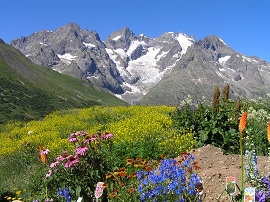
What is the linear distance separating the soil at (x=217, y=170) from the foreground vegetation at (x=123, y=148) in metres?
0.44

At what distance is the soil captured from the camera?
6.68 metres

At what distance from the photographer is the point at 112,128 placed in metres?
→ 14.2

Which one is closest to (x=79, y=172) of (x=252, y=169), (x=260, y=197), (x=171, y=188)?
(x=171, y=188)

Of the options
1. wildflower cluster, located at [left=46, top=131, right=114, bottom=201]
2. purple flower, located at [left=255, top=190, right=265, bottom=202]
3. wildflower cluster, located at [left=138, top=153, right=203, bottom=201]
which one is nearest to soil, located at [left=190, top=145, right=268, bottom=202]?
wildflower cluster, located at [left=138, top=153, right=203, bottom=201]

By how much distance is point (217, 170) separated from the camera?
7781 mm

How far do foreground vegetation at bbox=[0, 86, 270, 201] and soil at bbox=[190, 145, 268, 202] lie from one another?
44cm

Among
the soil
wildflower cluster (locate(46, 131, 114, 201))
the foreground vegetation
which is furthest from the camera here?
the foreground vegetation

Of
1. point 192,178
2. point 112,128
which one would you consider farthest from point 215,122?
point 192,178

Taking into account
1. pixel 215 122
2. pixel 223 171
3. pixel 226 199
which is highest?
pixel 215 122

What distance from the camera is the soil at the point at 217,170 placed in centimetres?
668

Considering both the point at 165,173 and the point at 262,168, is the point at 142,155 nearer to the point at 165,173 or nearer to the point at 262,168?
the point at 262,168

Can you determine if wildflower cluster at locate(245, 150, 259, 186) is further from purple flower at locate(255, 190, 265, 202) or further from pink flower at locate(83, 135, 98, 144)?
pink flower at locate(83, 135, 98, 144)

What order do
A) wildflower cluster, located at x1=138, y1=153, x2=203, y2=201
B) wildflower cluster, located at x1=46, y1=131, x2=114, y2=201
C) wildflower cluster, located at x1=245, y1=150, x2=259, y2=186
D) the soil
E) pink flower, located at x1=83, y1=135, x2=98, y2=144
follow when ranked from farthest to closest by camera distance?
1. pink flower, located at x1=83, y1=135, x2=98, y2=144
2. wildflower cluster, located at x1=46, y1=131, x2=114, y2=201
3. the soil
4. wildflower cluster, located at x1=138, y1=153, x2=203, y2=201
5. wildflower cluster, located at x1=245, y1=150, x2=259, y2=186

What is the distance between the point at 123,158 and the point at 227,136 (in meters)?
3.63
